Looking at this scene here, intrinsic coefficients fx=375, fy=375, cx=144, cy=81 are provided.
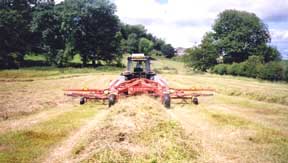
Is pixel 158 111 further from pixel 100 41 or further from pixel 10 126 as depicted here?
pixel 100 41

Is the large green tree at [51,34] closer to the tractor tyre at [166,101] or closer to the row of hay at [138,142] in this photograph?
the tractor tyre at [166,101]

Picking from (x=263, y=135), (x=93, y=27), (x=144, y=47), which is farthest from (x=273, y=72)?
(x=144, y=47)

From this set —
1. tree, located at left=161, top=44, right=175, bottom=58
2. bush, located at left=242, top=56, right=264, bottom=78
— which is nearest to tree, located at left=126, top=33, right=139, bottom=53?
tree, located at left=161, top=44, right=175, bottom=58

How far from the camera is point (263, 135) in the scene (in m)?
9.29

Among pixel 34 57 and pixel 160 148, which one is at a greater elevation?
pixel 34 57

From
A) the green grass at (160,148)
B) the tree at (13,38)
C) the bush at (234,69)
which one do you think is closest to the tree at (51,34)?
the tree at (13,38)

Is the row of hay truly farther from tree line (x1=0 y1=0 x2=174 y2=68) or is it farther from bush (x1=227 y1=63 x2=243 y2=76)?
tree line (x1=0 y1=0 x2=174 y2=68)

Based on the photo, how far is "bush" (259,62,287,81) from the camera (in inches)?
1553

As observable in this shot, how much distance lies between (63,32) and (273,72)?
2604 centimetres

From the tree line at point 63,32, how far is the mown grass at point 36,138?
115ft

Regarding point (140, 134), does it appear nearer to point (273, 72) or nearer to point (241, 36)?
point (273, 72)

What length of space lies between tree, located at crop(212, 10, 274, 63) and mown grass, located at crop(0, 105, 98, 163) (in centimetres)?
4688

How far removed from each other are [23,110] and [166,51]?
94.2 metres

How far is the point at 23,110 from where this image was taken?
1252 cm
